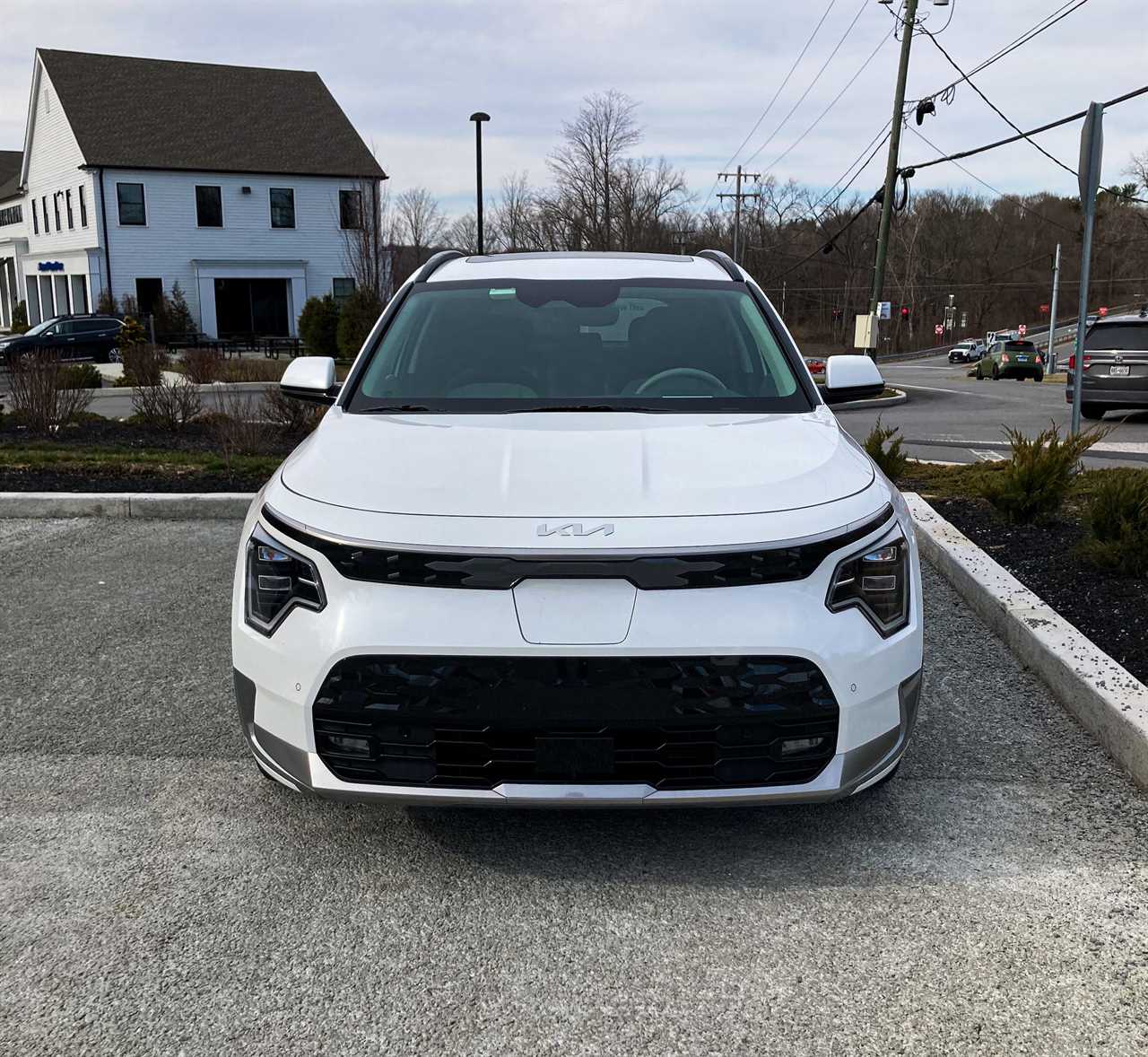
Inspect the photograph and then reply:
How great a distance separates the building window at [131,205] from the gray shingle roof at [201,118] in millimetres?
858

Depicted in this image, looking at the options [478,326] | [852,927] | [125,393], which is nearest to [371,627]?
[852,927]

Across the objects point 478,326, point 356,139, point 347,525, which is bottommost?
point 347,525

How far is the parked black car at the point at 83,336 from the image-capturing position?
3278 centimetres

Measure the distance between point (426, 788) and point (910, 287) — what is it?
367 ft

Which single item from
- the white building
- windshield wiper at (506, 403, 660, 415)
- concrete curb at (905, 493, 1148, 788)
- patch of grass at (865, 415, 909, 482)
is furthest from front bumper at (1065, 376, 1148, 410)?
the white building

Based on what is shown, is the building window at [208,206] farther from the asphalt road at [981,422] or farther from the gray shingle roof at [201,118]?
the asphalt road at [981,422]

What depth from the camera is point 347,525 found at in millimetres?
3070

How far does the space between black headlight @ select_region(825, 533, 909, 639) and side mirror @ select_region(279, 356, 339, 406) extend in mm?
2400

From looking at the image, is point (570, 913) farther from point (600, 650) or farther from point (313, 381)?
point (313, 381)

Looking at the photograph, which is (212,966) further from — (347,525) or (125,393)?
(125,393)

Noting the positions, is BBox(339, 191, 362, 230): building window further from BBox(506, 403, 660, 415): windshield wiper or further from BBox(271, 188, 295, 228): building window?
BBox(506, 403, 660, 415): windshield wiper

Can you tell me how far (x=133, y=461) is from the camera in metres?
10.1

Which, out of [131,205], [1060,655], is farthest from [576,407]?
[131,205]

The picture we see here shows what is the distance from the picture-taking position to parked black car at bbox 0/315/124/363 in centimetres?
3278
